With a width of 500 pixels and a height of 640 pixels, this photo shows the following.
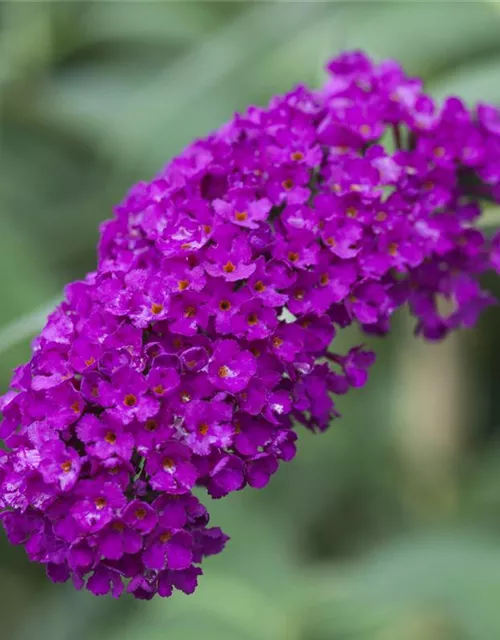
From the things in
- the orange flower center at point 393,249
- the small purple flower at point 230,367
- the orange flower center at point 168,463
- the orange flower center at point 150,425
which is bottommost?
the orange flower center at point 168,463

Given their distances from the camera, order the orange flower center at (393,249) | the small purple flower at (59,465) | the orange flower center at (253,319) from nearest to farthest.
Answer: the small purple flower at (59,465), the orange flower center at (253,319), the orange flower center at (393,249)

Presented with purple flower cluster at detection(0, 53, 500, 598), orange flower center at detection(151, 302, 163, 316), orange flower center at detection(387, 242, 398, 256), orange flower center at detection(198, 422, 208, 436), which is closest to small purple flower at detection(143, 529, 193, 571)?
purple flower cluster at detection(0, 53, 500, 598)

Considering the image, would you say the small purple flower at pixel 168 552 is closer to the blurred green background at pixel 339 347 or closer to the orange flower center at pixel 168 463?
the orange flower center at pixel 168 463

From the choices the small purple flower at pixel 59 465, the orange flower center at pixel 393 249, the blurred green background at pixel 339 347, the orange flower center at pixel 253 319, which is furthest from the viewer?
the blurred green background at pixel 339 347

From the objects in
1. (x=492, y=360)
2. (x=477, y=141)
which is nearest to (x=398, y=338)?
(x=492, y=360)

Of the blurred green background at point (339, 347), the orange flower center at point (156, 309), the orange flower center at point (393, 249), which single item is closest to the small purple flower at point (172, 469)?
the orange flower center at point (156, 309)

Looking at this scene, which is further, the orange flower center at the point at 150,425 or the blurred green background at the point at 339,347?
the blurred green background at the point at 339,347

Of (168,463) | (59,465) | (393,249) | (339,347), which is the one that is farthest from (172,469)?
(339,347)

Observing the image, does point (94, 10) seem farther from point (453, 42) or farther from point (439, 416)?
point (439, 416)

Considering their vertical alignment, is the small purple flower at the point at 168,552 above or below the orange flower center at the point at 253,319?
below
